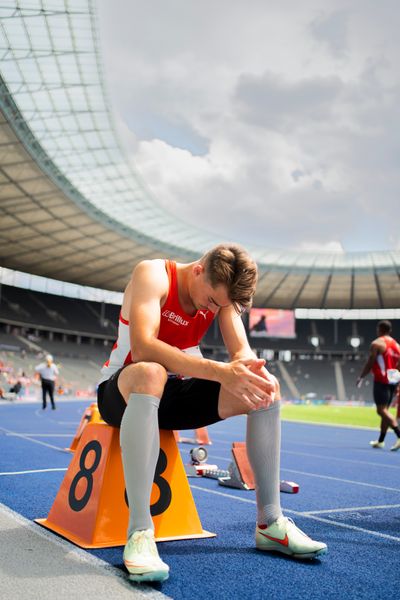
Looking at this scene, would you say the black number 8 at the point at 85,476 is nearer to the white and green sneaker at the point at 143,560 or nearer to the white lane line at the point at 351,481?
the white and green sneaker at the point at 143,560

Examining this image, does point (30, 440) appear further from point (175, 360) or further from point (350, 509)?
point (175, 360)

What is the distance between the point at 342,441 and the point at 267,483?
10035mm

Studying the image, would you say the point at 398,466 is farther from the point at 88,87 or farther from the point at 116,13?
the point at 88,87

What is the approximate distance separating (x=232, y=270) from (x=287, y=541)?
1345mm

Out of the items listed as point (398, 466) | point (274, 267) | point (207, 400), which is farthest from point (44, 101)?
point (274, 267)

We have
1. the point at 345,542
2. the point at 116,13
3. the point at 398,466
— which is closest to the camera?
the point at 345,542

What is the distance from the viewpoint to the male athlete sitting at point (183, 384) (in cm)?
269

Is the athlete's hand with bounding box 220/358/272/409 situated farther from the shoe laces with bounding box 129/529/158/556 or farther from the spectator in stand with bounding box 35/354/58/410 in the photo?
the spectator in stand with bounding box 35/354/58/410

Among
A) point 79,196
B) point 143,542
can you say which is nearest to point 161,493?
point 143,542

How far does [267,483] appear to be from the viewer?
9.96 ft

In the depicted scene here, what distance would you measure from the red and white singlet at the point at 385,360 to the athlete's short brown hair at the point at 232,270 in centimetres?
788

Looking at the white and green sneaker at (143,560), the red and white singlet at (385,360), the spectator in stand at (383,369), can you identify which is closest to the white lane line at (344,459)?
the spectator in stand at (383,369)

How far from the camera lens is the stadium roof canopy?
21.2 meters

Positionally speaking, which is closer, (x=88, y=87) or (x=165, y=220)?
(x=88, y=87)
